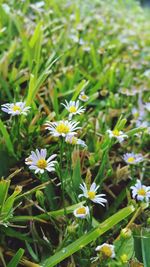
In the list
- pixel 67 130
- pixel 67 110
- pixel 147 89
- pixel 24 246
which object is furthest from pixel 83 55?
pixel 24 246

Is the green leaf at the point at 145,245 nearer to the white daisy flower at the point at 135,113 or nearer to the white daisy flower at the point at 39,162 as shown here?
the white daisy flower at the point at 39,162

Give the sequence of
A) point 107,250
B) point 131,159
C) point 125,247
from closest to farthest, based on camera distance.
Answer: point 107,250 < point 125,247 < point 131,159

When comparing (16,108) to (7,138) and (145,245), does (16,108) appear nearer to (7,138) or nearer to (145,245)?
(7,138)

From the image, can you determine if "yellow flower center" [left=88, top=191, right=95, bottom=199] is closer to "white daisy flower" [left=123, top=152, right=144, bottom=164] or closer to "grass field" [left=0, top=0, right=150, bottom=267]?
"grass field" [left=0, top=0, right=150, bottom=267]

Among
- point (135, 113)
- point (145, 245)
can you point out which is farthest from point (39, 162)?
point (135, 113)

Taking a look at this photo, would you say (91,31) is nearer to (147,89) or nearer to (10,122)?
(147,89)

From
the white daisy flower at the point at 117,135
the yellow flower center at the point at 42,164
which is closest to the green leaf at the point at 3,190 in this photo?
the yellow flower center at the point at 42,164

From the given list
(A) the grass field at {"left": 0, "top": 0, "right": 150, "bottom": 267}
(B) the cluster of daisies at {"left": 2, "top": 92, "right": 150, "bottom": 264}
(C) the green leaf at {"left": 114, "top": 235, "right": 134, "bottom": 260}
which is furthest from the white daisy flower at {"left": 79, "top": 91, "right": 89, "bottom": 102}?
(C) the green leaf at {"left": 114, "top": 235, "right": 134, "bottom": 260}
